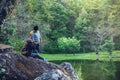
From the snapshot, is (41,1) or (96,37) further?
(96,37)

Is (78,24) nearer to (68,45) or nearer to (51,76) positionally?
(68,45)

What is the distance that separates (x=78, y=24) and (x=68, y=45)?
6105mm

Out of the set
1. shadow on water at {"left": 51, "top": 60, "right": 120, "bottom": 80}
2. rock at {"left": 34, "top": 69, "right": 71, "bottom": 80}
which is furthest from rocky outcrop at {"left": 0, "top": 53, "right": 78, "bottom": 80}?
shadow on water at {"left": 51, "top": 60, "right": 120, "bottom": 80}

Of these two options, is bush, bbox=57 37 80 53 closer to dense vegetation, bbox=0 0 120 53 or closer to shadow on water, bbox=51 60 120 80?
dense vegetation, bbox=0 0 120 53

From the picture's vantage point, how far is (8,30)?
43.2 m

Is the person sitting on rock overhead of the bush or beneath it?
overhead

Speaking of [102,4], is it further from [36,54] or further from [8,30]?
[36,54]

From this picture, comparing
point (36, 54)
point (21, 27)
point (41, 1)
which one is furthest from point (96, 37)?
point (36, 54)

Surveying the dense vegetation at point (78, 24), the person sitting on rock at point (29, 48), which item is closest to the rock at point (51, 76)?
the person sitting on rock at point (29, 48)

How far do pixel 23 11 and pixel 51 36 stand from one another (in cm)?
2943

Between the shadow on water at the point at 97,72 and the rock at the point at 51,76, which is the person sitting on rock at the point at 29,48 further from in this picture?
the shadow on water at the point at 97,72

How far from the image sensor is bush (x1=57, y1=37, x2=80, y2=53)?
70.1 metres

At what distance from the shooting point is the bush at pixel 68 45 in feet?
230

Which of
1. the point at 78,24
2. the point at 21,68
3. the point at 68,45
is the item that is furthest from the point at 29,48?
the point at 78,24
